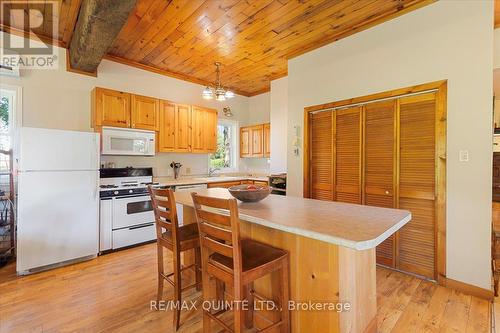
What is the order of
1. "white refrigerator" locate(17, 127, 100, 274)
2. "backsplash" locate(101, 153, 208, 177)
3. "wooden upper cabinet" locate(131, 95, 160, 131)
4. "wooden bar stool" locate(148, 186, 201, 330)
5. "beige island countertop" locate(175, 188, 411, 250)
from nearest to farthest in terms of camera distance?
"beige island countertop" locate(175, 188, 411, 250), "wooden bar stool" locate(148, 186, 201, 330), "white refrigerator" locate(17, 127, 100, 274), "wooden upper cabinet" locate(131, 95, 160, 131), "backsplash" locate(101, 153, 208, 177)

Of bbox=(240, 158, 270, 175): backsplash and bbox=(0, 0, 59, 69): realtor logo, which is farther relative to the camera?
bbox=(240, 158, 270, 175): backsplash

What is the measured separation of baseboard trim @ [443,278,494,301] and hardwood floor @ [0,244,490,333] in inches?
2.3

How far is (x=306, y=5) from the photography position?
247 cm

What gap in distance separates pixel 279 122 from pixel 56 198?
3528 millimetres

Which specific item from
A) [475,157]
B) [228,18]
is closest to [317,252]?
[475,157]

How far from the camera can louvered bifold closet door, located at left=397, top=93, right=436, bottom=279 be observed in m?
2.45

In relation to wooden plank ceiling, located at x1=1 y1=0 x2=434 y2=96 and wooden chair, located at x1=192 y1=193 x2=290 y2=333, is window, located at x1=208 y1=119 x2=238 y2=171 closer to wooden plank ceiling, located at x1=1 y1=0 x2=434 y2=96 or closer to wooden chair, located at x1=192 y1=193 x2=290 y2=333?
wooden plank ceiling, located at x1=1 y1=0 x2=434 y2=96

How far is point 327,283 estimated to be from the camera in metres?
1.40

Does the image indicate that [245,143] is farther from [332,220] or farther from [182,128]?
[332,220]

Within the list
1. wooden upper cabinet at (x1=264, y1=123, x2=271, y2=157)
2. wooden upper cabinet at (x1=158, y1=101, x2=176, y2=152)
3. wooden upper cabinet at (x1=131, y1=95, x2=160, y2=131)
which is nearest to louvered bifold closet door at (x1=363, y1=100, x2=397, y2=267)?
wooden upper cabinet at (x1=264, y1=123, x2=271, y2=157)

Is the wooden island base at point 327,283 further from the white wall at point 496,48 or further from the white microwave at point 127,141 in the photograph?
the white wall at point 496,48

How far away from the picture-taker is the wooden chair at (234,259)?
1.32 meters

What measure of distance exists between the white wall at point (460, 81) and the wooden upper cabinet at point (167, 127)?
308 cm

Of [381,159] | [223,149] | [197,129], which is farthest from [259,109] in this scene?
[381,159]
